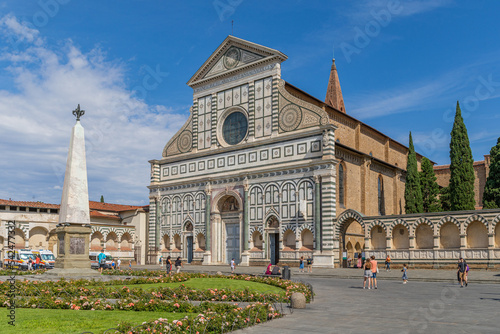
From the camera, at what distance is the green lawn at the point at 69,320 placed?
33.6 feet

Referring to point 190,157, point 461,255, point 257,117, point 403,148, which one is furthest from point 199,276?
point 403,148

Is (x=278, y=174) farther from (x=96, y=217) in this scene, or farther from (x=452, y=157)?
(x=96, y=217)

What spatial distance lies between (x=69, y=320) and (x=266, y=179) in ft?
102

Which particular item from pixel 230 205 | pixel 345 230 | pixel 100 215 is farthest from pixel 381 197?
pixel 100 215

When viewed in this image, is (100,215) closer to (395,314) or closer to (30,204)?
(30,204)

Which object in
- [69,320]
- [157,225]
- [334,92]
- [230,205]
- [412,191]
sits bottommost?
[69,320]

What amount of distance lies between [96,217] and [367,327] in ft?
157

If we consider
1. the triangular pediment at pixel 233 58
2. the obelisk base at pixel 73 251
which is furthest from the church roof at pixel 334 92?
the obelisk base at pixel 73 251

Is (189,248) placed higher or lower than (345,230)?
lower

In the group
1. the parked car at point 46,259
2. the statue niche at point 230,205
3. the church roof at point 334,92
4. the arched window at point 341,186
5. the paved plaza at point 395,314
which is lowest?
the parked car at point 46,259

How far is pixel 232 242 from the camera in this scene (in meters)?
44.6

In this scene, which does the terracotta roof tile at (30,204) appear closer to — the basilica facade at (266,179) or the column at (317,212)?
the basilica facade at (266,179)

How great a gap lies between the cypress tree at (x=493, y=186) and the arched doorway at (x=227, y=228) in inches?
840

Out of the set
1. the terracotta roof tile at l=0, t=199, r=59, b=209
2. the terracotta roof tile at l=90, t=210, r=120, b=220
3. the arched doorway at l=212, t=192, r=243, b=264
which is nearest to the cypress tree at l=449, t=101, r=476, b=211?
the arched doorway at l=212, t=192, r=243, b=264
